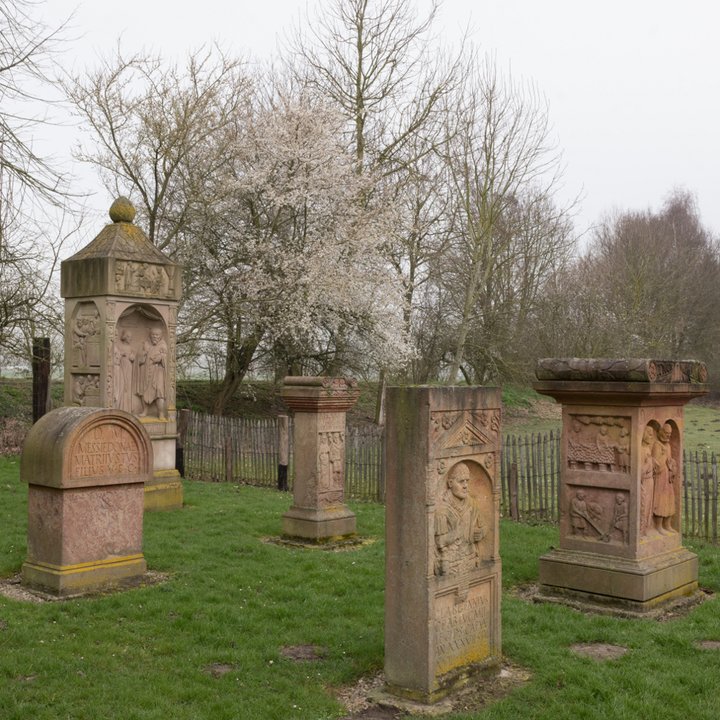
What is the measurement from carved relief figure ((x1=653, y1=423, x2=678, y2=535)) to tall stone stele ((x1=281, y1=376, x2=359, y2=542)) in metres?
3.92

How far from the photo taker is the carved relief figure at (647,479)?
7535 millimetres

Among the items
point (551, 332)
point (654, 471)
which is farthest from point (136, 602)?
point (551, 332)

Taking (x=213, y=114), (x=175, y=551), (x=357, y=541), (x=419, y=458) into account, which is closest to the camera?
(x=419, y=458)

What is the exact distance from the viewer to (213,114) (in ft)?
65.8

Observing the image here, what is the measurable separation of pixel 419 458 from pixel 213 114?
54.6ft

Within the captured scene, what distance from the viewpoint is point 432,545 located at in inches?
208

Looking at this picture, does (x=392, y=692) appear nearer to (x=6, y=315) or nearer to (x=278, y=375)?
(x=6, y=315)

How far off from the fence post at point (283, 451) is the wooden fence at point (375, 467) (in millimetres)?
135

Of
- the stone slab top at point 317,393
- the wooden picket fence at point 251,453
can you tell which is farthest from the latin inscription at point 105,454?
the wooden picket fence at point 251,453

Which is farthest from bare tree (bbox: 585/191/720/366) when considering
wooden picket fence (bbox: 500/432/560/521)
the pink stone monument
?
the pink stone monument

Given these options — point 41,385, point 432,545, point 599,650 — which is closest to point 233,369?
point 41,385

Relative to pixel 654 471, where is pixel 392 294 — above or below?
above

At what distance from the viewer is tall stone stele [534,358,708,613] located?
7324mm

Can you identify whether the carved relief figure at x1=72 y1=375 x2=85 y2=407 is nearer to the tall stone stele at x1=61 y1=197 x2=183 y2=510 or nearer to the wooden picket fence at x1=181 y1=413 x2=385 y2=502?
the tall stone stele at x1=61 y1=197 x2=183 y2=510
